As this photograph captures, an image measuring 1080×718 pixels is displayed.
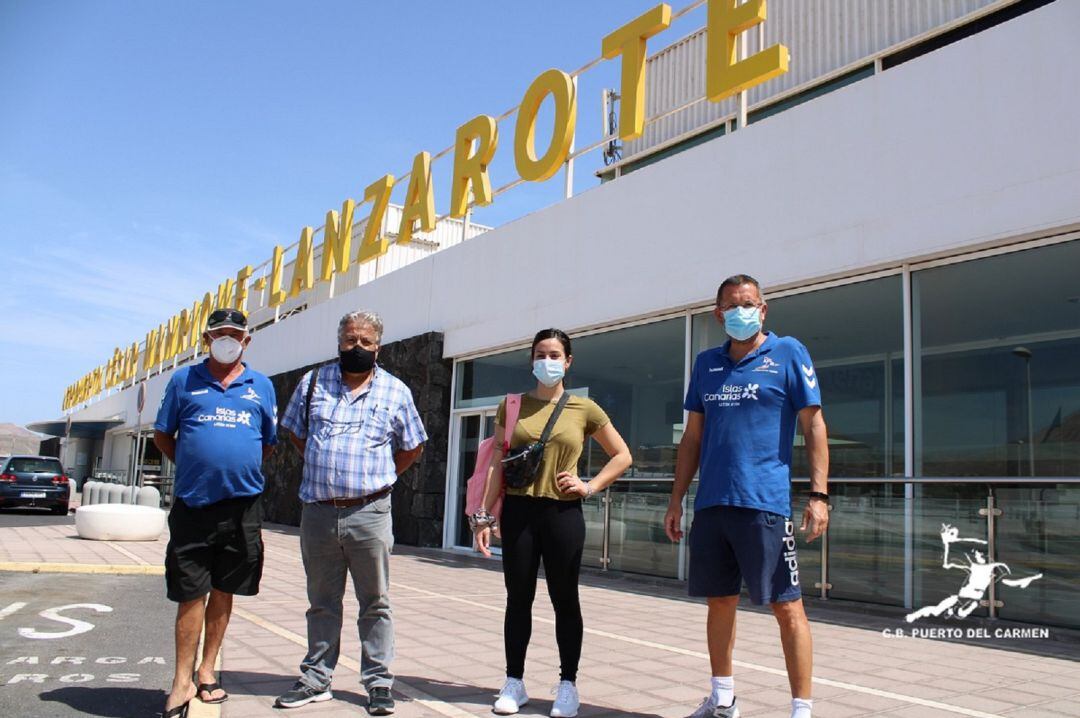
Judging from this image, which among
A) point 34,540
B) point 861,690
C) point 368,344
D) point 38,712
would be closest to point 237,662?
point 38,712

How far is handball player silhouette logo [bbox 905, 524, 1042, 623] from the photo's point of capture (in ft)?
20.0

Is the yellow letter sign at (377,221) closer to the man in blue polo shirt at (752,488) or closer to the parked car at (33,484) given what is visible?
the parked car at (33,484)

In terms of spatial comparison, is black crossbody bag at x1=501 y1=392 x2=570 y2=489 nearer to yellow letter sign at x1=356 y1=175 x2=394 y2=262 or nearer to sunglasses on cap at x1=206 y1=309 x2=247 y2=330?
sunglasses on cap at x1=206 y1=309 x2=247 y2=330

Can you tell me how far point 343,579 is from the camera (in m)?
3.92

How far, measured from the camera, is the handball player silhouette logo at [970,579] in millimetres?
6109

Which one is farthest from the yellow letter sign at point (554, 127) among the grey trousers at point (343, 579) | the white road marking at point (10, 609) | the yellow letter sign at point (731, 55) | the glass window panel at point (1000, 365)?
the grey trousers at point (343, 579)

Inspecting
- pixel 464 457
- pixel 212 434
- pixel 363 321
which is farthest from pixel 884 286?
pixel 464 457

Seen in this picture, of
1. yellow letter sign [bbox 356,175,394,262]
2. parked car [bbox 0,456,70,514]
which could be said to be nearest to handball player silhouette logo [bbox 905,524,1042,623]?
yellow letter sign [bbox 356,175,394,262]

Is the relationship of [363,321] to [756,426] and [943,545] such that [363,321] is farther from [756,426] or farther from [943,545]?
[943,545]

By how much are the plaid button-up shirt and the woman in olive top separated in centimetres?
46

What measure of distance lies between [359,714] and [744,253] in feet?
20.3

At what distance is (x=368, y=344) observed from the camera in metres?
3.98

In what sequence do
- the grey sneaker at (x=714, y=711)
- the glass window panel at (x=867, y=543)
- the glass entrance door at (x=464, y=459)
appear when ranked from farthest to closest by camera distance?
the glass entrance door at (x=464, y=459) → the glass window panel at (x=867, y=543) → the grey sneaker at (x=714, y=711)

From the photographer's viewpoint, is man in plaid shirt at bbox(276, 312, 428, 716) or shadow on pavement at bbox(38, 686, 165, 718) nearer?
shadow on pavement at bbox(38, 686, 165, 718)
